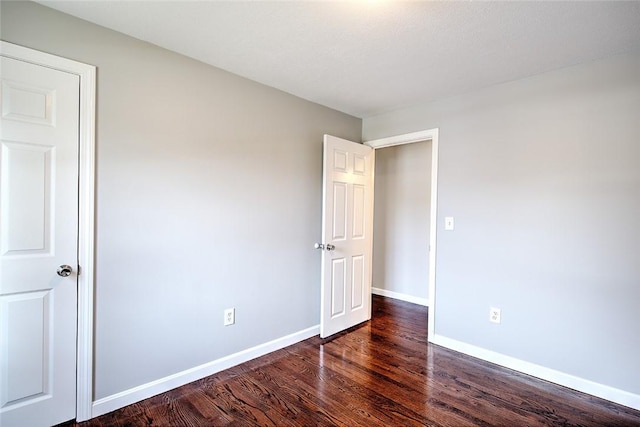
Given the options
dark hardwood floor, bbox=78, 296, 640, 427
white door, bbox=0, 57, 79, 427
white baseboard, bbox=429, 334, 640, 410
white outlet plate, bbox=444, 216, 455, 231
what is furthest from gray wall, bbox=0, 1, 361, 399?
white baseboard, bbox=429, 334, 640, 410

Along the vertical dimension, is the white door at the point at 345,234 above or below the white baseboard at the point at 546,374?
above

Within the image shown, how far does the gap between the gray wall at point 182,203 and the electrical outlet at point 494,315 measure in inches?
67.5

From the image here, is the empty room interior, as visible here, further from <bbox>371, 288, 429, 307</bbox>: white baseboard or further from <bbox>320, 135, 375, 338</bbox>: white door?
<bbox>371, 288, 429, 307</bbox>: white baseboard

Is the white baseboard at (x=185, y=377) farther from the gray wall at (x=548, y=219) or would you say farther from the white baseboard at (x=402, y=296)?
the white baseboard at (x=402, y=296)

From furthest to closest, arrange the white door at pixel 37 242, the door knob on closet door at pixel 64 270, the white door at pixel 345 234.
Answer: the white door at pixel 345 234, the door knob on closet door at pixel 64 270, the white door at pixel 37 242

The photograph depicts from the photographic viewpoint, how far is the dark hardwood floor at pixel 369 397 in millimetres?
1914

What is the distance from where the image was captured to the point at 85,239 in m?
1.84

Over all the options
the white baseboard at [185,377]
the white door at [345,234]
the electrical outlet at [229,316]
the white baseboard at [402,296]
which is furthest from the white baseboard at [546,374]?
the electrical outlet at [229,316]

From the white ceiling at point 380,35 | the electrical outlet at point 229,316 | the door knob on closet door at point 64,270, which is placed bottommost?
the electrical outlet at point 229,316

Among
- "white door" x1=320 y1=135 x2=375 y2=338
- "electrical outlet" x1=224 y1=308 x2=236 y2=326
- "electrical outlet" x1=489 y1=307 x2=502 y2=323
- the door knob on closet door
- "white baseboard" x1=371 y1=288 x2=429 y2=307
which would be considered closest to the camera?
the door knob on closet door

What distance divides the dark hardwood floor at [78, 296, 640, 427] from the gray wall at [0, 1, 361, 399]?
0.80ft

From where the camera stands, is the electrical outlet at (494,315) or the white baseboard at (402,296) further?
the white baseboard at (402,296)

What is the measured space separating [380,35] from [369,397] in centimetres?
238

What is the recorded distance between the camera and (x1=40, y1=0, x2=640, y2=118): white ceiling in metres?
1.68
